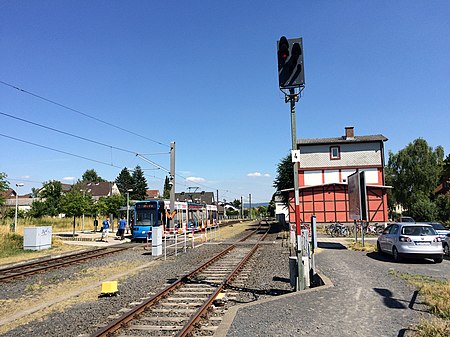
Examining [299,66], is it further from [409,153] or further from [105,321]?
[409,153]

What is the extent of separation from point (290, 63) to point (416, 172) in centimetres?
5578

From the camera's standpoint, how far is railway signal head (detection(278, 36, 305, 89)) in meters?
8.23

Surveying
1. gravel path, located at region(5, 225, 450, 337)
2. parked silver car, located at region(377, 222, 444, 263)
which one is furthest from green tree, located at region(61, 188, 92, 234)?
parked silver car, located at region(377, 222, 444, 263)

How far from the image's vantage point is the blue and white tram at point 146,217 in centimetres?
2895

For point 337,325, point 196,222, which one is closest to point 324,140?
point 196,222

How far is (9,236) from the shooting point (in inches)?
902

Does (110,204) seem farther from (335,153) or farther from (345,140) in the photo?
(345,140)

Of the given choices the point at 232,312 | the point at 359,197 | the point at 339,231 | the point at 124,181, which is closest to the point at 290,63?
the point at 232,312

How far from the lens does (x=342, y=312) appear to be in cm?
663

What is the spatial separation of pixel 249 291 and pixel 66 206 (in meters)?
29.3

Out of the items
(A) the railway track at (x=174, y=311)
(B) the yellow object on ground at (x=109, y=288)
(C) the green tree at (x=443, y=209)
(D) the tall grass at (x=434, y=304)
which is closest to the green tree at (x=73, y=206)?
(A) the railway track at (x=174, y=311)

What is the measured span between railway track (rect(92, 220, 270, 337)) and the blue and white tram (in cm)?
1756

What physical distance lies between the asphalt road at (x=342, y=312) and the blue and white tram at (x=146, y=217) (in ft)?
68.5

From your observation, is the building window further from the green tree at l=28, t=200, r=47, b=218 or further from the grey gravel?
the green tree at l=28, t=200, r=47, b=218
